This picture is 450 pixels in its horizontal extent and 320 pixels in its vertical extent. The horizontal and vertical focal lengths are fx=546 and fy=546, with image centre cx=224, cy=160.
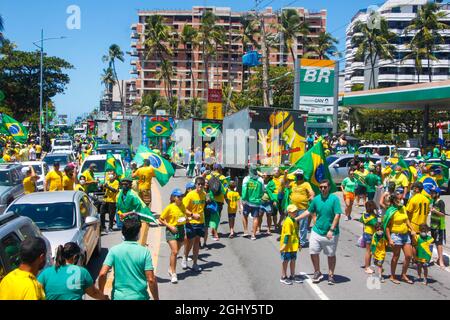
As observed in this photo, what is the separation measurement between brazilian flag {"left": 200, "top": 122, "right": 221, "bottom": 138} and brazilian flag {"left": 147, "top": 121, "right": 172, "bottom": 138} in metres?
5.54

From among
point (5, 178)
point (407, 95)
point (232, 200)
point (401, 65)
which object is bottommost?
point (232, 200)

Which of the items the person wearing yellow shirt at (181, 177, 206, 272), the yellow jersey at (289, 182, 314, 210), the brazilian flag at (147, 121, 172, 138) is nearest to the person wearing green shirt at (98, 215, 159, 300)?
the person wearing yellow shirt at (181, 177, 206, 272)

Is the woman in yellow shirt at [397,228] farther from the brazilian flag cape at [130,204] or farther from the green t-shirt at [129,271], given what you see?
the green t-shirt at [129,271]

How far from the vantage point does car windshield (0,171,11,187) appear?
16.9m

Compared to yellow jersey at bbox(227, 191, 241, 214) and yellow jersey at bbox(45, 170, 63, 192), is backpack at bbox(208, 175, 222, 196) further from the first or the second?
yellow jersey at bbox(45, 170, 63, 192)

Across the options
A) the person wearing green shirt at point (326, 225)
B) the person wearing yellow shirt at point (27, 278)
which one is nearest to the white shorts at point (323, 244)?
the person wearing green shirt at point (326, 225)

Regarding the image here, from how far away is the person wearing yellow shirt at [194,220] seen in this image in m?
9.82

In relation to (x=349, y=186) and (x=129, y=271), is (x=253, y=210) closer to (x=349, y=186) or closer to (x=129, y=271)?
(x=349, y=186)

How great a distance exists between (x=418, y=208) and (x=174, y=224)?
4.44 m

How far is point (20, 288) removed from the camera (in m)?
4.59

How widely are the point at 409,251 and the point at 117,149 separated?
1971 centimetres

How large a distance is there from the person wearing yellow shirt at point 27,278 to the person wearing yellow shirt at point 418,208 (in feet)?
23.1

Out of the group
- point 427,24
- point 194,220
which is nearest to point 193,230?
point 194,220

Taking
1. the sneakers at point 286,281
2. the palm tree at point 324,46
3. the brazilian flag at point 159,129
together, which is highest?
the palm tree at point 324,46
